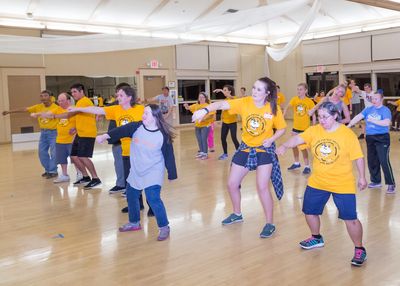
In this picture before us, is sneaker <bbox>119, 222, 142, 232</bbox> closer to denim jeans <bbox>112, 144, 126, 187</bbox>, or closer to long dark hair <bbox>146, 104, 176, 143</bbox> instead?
long dark hair <bbox>146, 104, 176, 143</bbox>

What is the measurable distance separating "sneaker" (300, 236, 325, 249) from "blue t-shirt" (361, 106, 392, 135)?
2.30 metres

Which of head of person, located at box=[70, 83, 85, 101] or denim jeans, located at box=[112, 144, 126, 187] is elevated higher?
head of person, located at box=[70, 83, 85, 101]

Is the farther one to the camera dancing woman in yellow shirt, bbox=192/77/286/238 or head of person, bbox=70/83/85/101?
head of person, bbox=70/83/85/101

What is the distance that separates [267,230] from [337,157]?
1095mm

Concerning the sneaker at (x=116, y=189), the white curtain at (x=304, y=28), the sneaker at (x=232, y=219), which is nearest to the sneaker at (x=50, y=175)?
the sneaker at (x=116, y=189)

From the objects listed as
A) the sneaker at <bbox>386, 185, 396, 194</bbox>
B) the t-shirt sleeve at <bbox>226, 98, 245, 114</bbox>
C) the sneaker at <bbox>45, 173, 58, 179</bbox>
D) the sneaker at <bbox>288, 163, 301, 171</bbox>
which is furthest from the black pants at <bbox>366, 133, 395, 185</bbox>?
the sneaker at <bbox>45, 173, 58, 179</bbox>

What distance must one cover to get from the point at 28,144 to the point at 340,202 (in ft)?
37.2

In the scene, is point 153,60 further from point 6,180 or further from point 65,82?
point 6,180

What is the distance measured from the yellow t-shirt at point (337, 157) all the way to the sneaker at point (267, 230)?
84cm

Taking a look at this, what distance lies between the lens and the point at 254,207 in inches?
194

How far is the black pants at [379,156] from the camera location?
212 inches

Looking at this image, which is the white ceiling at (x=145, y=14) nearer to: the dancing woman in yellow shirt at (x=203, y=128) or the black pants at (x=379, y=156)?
the dancing woman in yellow shirt at (x=203, y=128)

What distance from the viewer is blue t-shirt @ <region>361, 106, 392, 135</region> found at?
520cm

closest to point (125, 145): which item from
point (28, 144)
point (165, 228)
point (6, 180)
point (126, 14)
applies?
point (165, 228)
